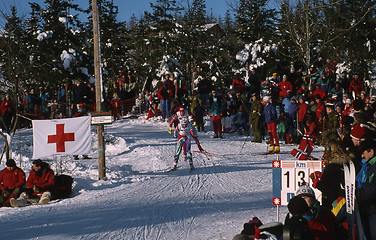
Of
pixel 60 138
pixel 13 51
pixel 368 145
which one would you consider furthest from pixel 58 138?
pixel 368 145

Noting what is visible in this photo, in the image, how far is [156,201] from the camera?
8805 millimetres

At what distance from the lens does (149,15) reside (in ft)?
98.5

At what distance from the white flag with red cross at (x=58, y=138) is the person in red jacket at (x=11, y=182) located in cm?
68

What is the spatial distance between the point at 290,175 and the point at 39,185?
20.6 feet

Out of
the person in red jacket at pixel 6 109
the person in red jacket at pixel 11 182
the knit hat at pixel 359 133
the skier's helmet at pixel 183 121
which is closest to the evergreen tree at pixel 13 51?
the person in red jacket at pixel 6 109

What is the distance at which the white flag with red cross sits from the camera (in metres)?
10.2

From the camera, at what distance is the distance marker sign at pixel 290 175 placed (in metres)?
6.13

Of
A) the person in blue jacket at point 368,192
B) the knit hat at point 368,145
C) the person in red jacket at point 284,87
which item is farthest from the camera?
the person in red jacket at point 284,87

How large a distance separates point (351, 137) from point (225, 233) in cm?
280

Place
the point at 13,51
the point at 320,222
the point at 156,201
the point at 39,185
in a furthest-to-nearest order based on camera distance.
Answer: the point at 13,51 < the point at 39,185 < the point at 156,201 < the point at 320,222

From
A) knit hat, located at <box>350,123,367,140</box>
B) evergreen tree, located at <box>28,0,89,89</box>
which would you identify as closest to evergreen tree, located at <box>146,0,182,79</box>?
evergreen tree, located at <box>28,0,89,89</box>

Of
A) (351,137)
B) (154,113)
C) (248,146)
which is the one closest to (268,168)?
(248,146)

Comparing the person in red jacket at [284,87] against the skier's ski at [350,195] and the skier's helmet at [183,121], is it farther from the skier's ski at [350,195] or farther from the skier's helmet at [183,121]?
the skier's ski at [350,195]

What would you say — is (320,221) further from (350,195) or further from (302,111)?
(302,111)
